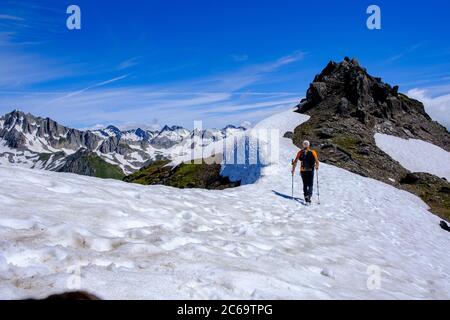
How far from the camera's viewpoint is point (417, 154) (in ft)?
194

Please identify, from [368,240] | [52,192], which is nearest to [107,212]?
[52,192]

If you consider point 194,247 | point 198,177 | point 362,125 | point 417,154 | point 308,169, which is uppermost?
point 362,125

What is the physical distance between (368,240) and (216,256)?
9.68 meters

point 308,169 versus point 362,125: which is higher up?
point 362,125

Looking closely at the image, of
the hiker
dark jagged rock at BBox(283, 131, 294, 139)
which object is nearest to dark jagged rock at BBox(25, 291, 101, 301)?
the hiker

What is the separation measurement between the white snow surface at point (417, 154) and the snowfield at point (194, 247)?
37.8 meters

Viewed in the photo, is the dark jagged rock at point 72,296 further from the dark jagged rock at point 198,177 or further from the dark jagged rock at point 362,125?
the dark jagged rock at point 362,125

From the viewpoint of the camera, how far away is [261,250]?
11656 millimetres

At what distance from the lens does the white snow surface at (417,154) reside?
55625 mm

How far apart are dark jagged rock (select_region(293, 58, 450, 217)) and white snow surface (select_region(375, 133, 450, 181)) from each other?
7.74 ft

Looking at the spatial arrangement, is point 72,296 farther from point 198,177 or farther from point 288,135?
point 288,135

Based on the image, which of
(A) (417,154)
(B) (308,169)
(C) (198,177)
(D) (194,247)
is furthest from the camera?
(A) (417,154)

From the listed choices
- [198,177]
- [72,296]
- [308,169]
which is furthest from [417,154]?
[72,296]

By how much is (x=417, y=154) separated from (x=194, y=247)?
193ft
